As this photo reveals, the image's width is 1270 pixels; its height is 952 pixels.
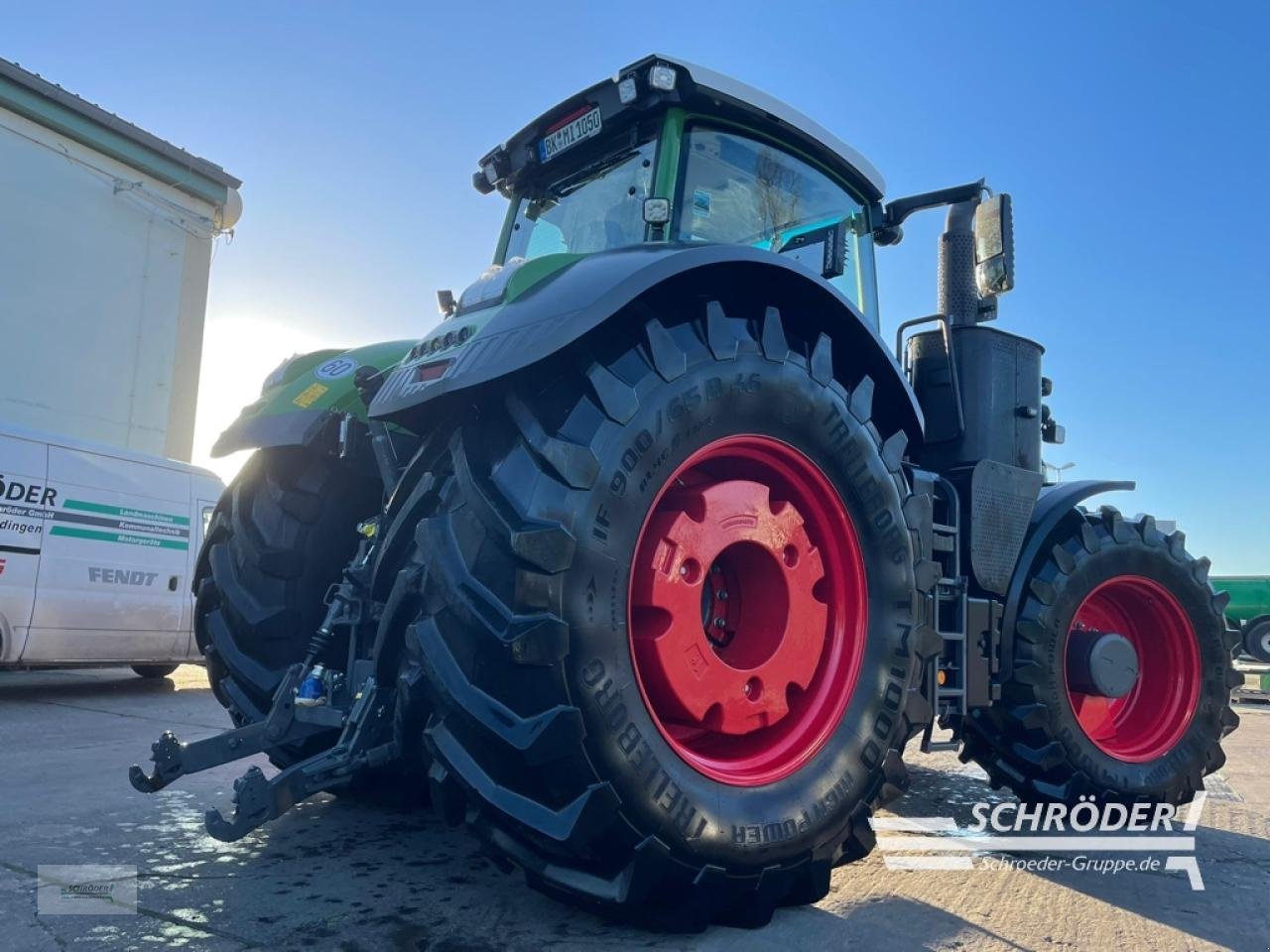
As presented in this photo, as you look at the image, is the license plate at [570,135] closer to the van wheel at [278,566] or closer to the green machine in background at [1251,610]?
the van wheel at [278,566]

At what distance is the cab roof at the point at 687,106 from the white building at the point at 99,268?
12265 mm

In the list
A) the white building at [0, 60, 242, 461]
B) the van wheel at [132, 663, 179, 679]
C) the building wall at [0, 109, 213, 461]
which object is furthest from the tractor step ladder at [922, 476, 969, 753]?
the building wall at [0, 109, 213, 461]

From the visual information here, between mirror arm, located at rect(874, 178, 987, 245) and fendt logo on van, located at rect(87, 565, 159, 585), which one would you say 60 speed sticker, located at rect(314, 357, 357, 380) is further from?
fendt logo on van, located at rect(87, 565, 159, 585)

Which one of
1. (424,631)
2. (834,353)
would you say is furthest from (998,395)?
(424,631)

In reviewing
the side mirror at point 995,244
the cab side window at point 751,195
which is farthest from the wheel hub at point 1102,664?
the cab side window at point 751,195

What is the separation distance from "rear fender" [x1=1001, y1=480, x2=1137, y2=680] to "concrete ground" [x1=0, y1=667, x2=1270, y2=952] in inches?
31.0

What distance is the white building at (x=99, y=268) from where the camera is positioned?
13.5 metres

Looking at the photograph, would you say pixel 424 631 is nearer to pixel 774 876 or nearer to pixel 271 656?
pixel 774 876

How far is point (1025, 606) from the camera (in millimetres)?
3480

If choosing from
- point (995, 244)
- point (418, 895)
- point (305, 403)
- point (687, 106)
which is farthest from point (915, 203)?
point (418, 895)

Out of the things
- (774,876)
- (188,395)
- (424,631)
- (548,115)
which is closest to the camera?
(424,631)

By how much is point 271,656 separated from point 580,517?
1.69m

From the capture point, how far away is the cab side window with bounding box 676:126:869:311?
305cm

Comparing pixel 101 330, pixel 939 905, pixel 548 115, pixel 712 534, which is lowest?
pixel 939 905
